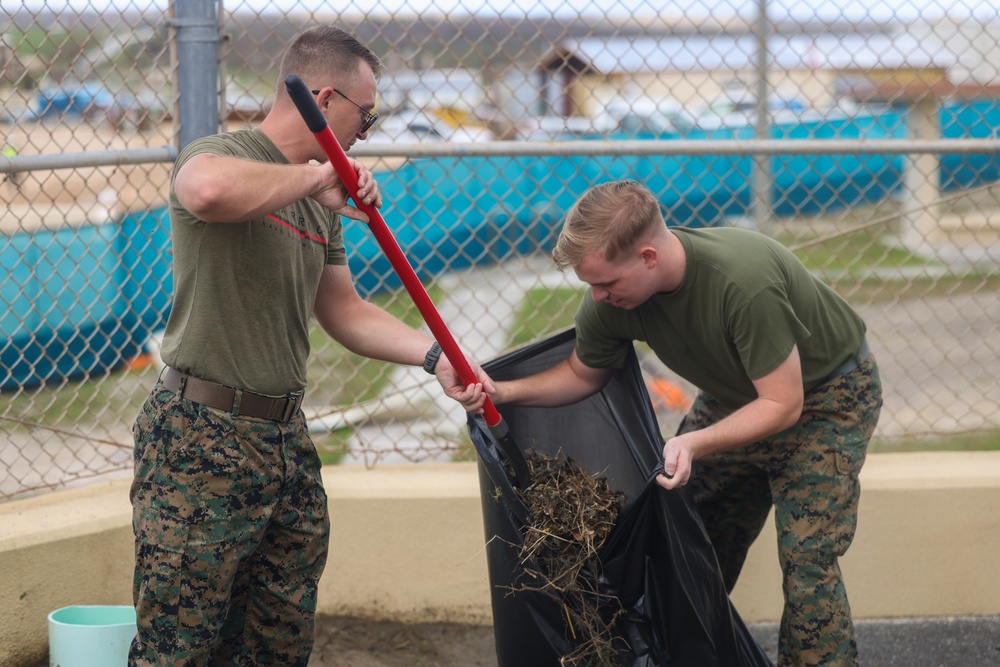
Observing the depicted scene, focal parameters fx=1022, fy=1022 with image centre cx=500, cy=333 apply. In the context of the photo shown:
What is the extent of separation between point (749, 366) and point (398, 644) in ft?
5.41

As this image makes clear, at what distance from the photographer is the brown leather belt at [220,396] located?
2.36 m

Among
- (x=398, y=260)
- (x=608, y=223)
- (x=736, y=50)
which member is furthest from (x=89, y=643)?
(x=736, y=50)

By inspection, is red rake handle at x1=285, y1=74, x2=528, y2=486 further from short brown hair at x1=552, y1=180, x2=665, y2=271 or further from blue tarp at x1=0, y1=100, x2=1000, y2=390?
blue tarp at x1=0, y1=100, x2=1000, y2=390

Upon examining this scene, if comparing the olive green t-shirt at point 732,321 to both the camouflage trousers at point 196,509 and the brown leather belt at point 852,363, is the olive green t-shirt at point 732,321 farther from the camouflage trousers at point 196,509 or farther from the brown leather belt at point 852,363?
the camouflage trousers at point 196,509

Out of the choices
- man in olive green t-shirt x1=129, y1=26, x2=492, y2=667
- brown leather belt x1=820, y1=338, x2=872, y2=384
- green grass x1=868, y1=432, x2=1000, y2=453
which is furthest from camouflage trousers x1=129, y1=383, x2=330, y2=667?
green grass x1=868, y1=432, x2=1000, y2=453

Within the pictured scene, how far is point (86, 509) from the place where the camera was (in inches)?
133

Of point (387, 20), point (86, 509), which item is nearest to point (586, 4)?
point (387, 20)

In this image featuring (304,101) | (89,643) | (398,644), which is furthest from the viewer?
(398,644)

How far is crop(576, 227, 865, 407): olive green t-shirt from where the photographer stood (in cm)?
262

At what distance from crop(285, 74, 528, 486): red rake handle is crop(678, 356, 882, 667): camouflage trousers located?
28.8 inches

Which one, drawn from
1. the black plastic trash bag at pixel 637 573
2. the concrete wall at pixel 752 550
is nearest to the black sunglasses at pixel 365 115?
the black plastic trash bag at pixel 637 573

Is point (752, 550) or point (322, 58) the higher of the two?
point (322, 58)

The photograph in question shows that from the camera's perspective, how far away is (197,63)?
10.5 feet

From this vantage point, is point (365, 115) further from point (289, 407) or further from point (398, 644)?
point (398, 644)
